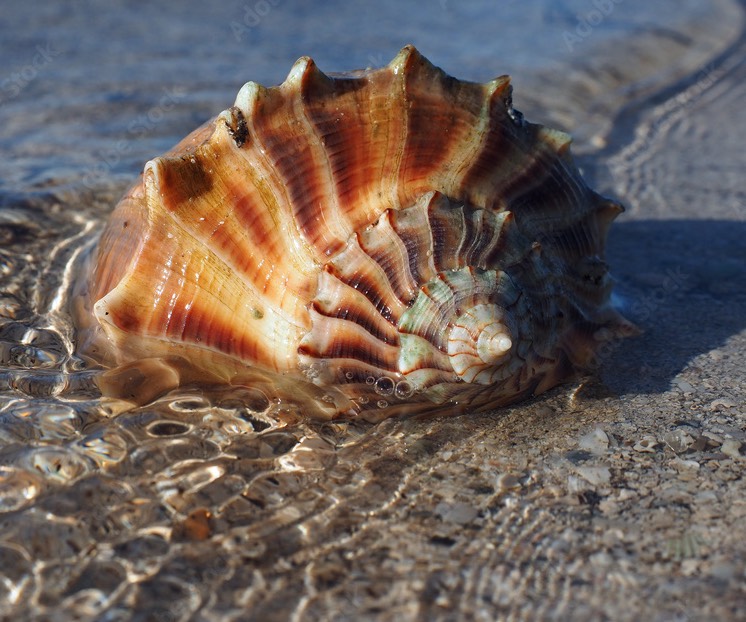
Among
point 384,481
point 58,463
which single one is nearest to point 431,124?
point 384,481

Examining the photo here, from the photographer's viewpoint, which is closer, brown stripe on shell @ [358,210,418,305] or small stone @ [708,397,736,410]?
brown stripe on shell @ [358,210,418,305]

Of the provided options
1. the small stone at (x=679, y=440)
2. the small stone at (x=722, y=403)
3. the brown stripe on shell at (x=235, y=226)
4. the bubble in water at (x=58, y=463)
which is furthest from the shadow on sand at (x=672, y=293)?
the bubble in water at (x=58, y=463)

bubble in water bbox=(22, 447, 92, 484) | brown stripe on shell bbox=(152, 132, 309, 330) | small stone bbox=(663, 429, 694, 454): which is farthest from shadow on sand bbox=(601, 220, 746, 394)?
bubble in water bbox=(22, 447, 92, 484)

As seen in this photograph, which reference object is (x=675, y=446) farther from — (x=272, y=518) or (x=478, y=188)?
(x=272, y=518)

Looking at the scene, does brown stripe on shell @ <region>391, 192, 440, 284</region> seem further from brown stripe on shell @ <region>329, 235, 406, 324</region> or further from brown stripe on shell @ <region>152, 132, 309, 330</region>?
brown stripe on shell @ <region>152, 132, 309, 330</region>

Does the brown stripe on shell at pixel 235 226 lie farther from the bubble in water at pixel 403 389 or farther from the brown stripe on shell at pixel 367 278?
the bubble in water at pixel 403 389

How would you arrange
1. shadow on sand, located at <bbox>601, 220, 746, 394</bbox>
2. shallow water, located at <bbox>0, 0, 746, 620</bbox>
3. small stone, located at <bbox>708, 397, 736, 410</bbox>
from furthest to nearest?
shadow on sand, located at <bbox>601, 220, 746, 394</bbox> < small stone, located at <bbox>708, 397, 736, 410</bbox> < shallow water, located at <bbox>0, 0, 746, 620</bbox>

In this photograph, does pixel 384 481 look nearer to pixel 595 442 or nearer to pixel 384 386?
pixel 384 386
